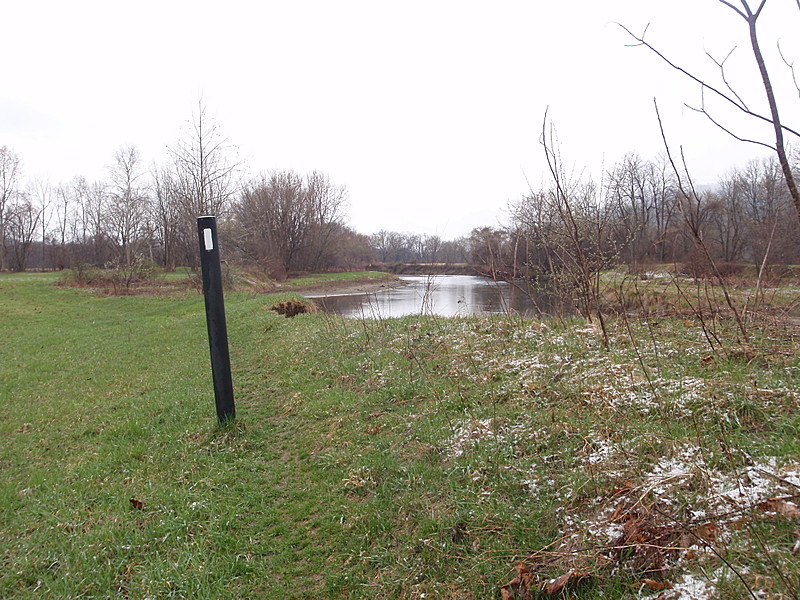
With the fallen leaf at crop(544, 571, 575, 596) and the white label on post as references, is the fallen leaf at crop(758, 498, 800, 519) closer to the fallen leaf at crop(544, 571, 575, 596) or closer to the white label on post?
the fallen leaf at crop(544, 571, 575, 596)

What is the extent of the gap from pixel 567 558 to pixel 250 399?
5.23 m

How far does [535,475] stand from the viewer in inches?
121

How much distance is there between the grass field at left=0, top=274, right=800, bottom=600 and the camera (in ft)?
7.20

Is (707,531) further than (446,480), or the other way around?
(446,480)

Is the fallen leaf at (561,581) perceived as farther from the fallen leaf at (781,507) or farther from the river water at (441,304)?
the river water at (441,304)

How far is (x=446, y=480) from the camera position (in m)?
3.38

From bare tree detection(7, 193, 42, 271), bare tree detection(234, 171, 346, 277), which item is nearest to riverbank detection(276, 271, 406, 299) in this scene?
bare tree detection(234, 171, 346, 277)

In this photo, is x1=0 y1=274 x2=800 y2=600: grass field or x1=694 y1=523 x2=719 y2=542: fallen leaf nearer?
x1=694 y1=523 x2=719 y2=542: fallen leaf

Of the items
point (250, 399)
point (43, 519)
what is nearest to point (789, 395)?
point (43, 519)

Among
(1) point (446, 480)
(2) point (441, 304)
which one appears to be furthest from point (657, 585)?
(2) point (441, 304)

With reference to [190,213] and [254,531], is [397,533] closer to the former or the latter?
[254,531]

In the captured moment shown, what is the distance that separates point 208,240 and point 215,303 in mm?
644

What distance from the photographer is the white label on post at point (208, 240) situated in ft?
15.5

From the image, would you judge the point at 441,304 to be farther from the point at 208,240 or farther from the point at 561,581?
the point at 561,581
